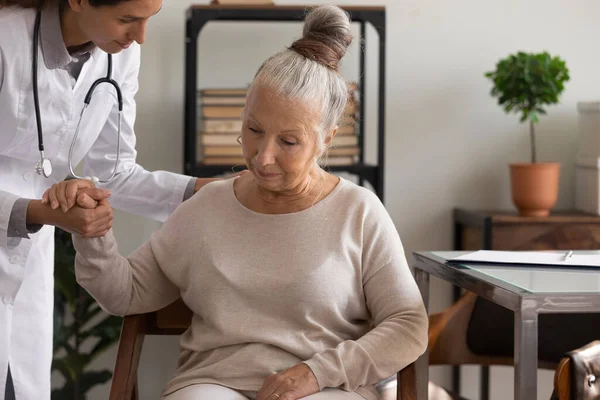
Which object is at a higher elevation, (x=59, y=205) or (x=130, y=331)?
(x=59, y=205)

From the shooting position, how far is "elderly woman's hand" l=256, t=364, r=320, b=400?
56.4 inches

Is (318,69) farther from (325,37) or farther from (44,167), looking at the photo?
(44,167)

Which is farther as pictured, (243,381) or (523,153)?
(523,153)

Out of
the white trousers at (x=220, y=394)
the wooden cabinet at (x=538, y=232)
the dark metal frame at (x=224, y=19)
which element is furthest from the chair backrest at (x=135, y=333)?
the wooden cabinet at (x=538, y=232)

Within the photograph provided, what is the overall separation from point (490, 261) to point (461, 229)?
1.52m

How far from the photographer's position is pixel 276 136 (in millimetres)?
1538

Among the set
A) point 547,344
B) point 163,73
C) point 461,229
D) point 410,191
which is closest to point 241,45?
point 163,73

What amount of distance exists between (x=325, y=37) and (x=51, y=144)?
0.57 m

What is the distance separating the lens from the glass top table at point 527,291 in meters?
1.33

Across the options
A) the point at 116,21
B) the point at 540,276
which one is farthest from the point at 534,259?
the point at 116,21

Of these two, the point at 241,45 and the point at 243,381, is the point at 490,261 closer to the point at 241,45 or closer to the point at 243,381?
the point at 243,381

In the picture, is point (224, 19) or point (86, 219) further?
point (224, 19)

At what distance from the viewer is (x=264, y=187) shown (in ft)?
5.20

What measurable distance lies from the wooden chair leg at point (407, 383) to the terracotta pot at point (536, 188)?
58.9 inches
